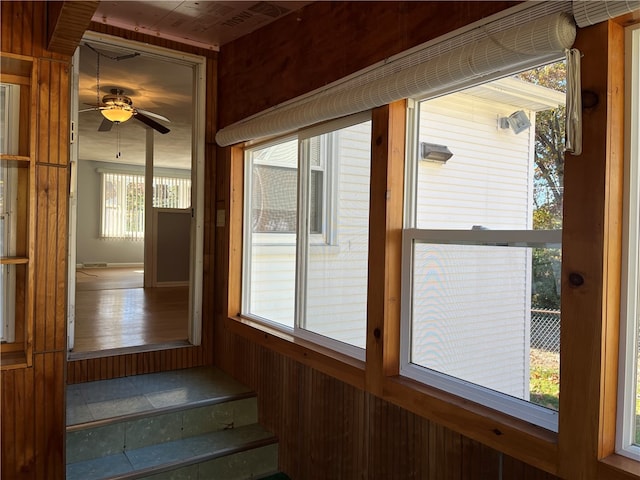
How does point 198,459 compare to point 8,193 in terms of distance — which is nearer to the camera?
point 8,193

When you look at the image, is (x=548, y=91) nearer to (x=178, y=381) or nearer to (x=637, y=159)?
(x=637, y=159)

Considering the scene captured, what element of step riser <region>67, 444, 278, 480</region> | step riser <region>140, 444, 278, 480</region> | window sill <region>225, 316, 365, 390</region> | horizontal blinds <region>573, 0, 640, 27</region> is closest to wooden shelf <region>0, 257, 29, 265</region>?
step riser <region>67, 444, 278, 480</region>

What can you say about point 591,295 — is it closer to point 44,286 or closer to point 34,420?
point 44,286

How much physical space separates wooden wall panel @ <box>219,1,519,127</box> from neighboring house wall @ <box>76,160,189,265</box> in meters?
8.21

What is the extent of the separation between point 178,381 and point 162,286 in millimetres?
4373

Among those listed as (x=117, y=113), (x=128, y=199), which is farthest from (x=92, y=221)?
(x=117, y=113)

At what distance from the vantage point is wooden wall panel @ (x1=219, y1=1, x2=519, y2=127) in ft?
6.28

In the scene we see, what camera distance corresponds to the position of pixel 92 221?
415 inches

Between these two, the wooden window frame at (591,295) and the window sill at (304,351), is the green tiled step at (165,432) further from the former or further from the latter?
the wooden window frame at (591,295)

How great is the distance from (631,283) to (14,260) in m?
2.31

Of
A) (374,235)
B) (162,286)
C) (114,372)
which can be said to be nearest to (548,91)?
(374,235)

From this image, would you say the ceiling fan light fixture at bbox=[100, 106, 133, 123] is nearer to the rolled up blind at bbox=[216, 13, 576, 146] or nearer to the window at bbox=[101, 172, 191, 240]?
the rolled up blind at bbox=[216, 13, 576, 146]

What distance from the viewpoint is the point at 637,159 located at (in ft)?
4.54

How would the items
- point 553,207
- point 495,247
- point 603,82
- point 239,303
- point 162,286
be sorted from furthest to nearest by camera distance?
point 162,286 < point 239,303 < point 495,247 < point 553,207 < point 603,82
